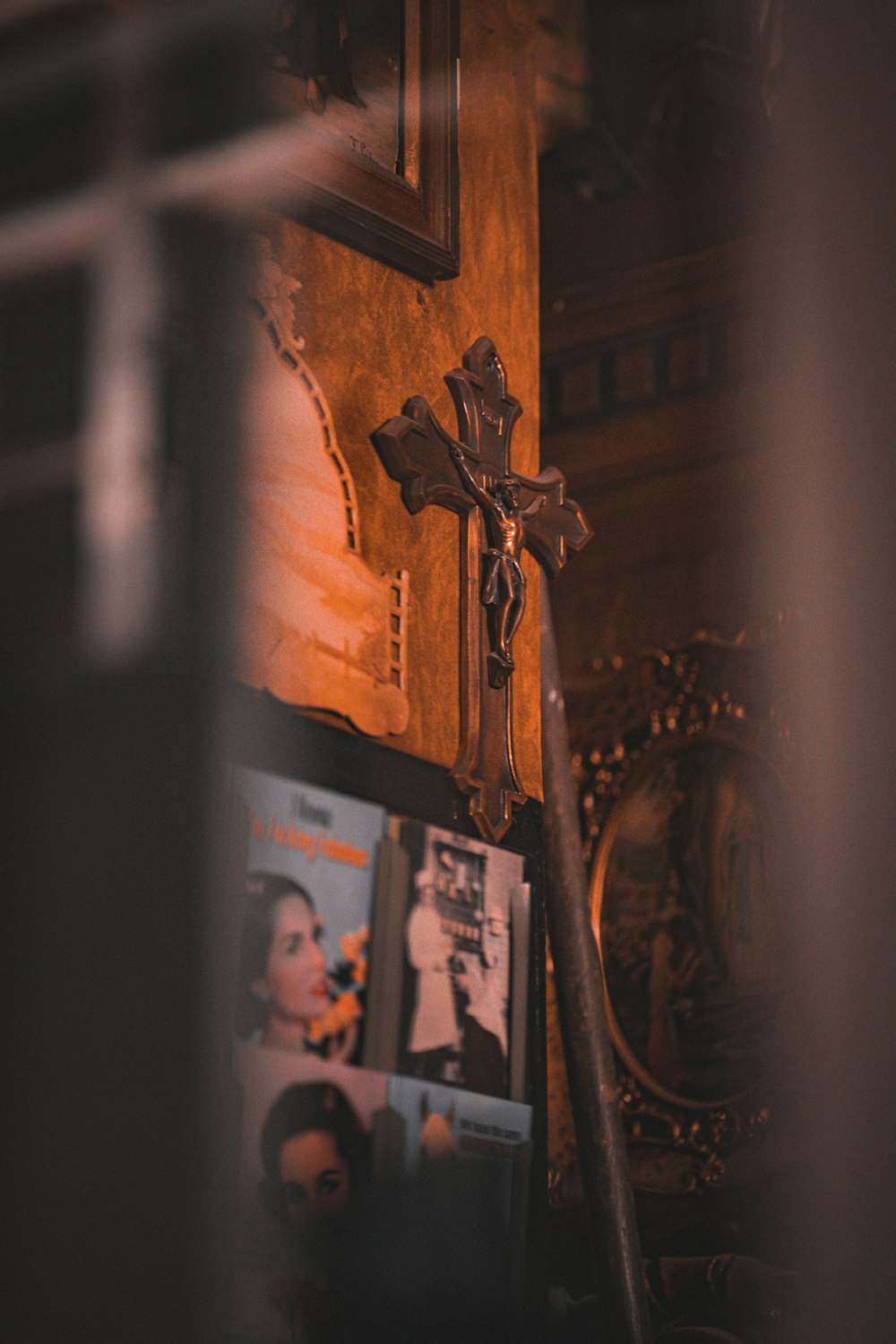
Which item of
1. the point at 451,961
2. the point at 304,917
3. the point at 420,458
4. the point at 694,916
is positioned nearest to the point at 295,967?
the point at 304,917

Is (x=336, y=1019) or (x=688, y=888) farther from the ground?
(x=688, y=888)

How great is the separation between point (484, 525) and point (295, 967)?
2.94ft

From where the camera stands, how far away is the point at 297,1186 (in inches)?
87.4

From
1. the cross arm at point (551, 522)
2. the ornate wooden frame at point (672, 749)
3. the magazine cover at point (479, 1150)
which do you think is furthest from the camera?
the ornate wooden frame at point (672, 749)

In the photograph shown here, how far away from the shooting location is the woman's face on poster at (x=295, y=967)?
2234 mm

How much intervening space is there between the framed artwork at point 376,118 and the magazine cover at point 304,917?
852 millimetres

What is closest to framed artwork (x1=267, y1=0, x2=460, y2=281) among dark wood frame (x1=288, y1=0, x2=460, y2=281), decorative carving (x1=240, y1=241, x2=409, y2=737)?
dark wood frame (x1=288, y1=0, x2=460, y2=281)

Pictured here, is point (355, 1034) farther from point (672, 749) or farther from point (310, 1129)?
point (672, 749)

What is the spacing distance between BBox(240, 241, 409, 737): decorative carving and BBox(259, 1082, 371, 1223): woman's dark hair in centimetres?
49

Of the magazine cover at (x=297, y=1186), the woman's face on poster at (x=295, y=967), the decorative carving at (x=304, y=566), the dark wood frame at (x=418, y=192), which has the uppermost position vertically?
the dark wood frame at (x=418, y=192)

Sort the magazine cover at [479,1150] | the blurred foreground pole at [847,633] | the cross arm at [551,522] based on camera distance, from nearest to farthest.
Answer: the magazine cover at [479,1150] < the cross arm at [551,522] < the blurred foreground pole at [847,633]

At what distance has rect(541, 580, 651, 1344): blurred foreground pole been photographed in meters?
3.10

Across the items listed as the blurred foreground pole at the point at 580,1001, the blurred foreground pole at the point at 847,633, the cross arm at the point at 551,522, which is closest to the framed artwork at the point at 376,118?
the cross arm at the point at 551,522

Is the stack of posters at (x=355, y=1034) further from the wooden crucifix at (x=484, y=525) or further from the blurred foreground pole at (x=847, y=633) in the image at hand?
the blurred foreground pole at (x=847, y=633)
